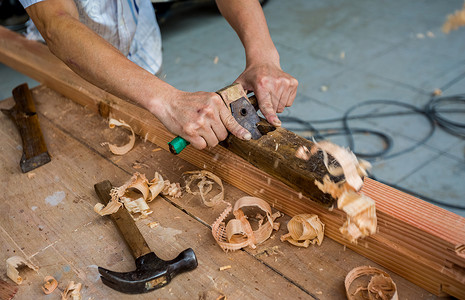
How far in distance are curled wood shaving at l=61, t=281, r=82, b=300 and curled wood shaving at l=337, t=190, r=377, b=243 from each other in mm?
627

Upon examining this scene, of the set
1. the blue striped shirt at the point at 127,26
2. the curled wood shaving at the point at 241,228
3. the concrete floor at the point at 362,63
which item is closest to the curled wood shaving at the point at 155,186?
the curled wood shaving at the point at 241,228

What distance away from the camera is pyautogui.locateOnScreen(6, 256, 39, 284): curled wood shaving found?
982 mm

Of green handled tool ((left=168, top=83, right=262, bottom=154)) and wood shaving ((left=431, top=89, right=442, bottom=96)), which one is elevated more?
green handled tool ((left=168, top=83, right=262, bottom=154))

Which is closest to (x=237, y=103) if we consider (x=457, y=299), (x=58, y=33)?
(x=58, y=33)

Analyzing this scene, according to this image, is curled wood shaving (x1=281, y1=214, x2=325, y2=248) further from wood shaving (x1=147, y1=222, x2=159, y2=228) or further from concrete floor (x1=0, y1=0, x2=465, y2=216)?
concrete floor (x1=0, y1=0, x2=465, y2=216)

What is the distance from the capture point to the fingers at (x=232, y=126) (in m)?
1.13

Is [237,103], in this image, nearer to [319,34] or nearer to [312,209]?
[312,209]

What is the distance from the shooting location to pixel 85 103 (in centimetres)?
168

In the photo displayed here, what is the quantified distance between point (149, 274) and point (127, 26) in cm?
121

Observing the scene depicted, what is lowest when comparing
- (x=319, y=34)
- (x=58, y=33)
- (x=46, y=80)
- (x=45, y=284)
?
A: (x=319, y=34)

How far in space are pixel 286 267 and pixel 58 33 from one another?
0.96 m

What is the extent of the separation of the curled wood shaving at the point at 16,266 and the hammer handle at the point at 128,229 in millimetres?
221

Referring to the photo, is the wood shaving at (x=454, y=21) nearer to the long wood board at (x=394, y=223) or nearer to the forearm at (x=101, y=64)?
the long wood board at (x=394, y=223)

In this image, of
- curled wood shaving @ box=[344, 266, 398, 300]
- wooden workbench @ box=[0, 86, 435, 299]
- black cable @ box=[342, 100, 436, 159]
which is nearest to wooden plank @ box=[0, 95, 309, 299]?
wooden workbench @ box=[0, 86, 435, 299]
